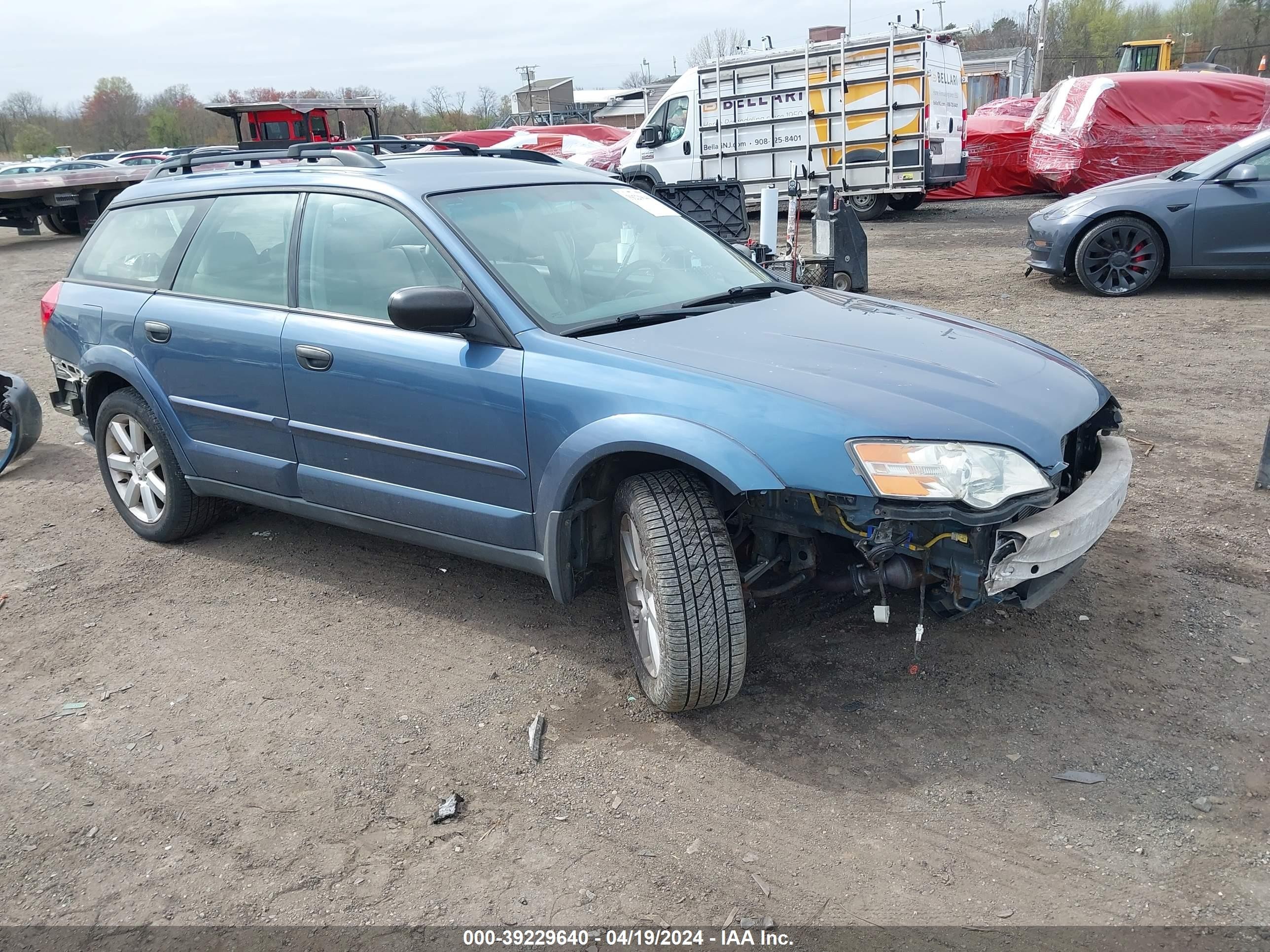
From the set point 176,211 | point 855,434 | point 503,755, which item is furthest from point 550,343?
point 176,211

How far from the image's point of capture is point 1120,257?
31.8ft

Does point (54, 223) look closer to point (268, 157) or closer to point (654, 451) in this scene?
point (268, 157)

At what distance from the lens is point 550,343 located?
3.36m

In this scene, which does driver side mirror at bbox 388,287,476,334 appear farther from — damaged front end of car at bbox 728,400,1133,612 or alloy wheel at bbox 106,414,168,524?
alloy wheel at bbox 106,414,168,524

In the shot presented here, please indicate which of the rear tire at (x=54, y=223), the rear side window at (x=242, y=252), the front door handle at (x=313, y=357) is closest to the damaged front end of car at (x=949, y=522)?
the front door handle at (x=313, y=357)

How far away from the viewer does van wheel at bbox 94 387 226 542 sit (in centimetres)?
468

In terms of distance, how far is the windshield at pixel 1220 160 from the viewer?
29.8 feet

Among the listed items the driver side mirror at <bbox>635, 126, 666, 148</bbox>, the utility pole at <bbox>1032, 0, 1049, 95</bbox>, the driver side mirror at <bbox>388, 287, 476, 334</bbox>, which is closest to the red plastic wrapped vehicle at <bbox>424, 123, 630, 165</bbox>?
the driver side mirror at <bbox>635, 126, 666, 148</bbox>

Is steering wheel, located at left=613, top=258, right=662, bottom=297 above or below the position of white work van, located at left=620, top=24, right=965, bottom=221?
below

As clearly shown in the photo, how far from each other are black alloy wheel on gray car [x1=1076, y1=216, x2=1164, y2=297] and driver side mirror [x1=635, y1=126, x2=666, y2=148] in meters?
10.4

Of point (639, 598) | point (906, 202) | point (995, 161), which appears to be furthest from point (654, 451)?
point (995, 161)

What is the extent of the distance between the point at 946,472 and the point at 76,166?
972 inches

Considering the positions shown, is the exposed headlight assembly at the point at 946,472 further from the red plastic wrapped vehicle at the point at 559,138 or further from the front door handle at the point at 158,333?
the red plastic wrapped vehicle at the point at 559,138

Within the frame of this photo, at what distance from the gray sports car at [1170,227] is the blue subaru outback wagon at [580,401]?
21.7ft
